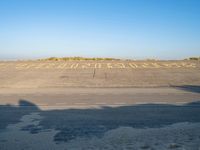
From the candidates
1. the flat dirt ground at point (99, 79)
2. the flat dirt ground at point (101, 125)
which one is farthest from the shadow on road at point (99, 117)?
the flat dirt ground at point (99, 79)

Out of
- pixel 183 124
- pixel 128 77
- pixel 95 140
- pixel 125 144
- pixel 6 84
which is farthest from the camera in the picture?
pixel 128 77

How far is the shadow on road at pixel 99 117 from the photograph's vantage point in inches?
400

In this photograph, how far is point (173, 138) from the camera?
8.67m

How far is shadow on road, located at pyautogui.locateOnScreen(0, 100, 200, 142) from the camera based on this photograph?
1016cm

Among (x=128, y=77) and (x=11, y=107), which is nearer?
(x=11, y=107)

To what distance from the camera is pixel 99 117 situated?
12.2 metres

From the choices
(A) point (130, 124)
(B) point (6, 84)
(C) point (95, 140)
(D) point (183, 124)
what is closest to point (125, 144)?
(C) point (95, 140)

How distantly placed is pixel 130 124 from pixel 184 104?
5769 millimetres

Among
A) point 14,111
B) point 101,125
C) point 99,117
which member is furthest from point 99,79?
point 101,125

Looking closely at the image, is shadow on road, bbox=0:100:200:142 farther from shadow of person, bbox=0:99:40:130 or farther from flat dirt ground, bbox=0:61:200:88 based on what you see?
flat dirt ground, bbox=0:61:200:88

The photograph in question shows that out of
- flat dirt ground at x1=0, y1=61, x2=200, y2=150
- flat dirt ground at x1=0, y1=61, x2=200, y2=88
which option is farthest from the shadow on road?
flat dirt ground at x1=0, y1=61, x2=200, y2=88

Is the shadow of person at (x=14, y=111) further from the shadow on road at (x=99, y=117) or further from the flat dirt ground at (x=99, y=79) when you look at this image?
the flat dirt ground at (x=99, y=79)

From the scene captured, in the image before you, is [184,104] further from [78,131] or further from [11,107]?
[11,107]

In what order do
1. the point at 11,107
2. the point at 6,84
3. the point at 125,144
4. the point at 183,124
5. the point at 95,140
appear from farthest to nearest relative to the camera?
the point at 6,84 < the point at 11,107 < the point at 183,124 < the point at 95,140 < the point at 125,144
